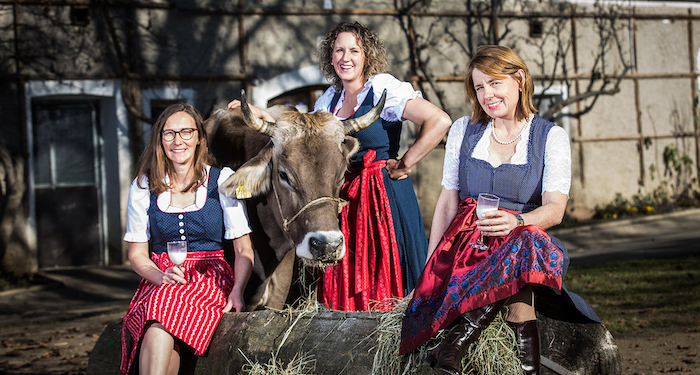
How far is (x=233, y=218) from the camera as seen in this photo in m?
3.03

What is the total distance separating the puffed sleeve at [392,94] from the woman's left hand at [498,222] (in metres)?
1.35

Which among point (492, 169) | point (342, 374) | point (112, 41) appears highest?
point (112, 41)

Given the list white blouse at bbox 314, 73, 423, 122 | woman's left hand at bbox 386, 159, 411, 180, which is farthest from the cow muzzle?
white blouse at bbox 314, 73, 423, 122

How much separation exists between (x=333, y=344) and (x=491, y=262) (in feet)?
2.31

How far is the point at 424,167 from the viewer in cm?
1105

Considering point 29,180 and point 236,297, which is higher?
point 29,180

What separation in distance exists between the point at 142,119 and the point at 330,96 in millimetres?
6088

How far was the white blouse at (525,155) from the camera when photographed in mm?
2322

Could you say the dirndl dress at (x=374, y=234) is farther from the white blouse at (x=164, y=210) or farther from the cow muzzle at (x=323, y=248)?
the white blouse at (x=164, y=210)

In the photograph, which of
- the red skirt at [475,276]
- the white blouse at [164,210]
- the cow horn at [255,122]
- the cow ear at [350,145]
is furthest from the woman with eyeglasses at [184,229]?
the red skirt at [475,276]

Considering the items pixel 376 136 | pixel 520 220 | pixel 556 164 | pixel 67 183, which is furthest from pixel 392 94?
pixel 67 183

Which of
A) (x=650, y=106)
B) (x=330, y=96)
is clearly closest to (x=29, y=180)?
(x=330, y=96)

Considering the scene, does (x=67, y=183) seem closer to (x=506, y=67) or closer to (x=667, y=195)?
(x=506, y=67)

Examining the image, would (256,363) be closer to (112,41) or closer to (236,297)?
(236,297)
